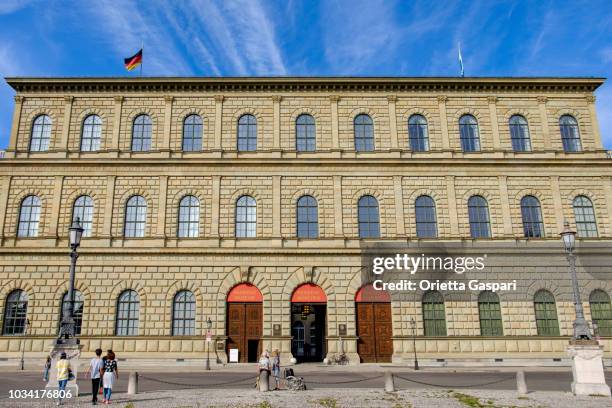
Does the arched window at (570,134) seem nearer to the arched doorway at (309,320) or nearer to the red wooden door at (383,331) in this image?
the red wooden door at (383,331)

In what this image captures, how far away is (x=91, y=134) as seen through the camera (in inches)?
1403

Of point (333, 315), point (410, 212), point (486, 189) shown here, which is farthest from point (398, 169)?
point (333, 315)

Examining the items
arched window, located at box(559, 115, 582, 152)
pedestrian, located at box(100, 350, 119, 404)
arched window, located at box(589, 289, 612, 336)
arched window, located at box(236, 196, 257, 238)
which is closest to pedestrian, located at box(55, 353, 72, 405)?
pedestrian, located at box(100, 350, 119, 404)

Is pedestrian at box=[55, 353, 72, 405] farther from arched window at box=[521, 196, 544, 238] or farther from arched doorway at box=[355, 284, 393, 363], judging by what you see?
arched window at box=[521, 196, 544, 238]

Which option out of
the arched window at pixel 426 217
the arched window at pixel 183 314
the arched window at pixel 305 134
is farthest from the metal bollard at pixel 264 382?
the arched window at pixel 305 134

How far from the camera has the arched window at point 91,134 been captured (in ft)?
116

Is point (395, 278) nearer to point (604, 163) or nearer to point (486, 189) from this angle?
point (486, 189)

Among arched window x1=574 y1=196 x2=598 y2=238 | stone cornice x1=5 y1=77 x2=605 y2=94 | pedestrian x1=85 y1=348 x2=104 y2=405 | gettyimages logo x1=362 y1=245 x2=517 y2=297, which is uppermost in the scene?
stone cornice x1=5 y1=77 x2=605 y2=94

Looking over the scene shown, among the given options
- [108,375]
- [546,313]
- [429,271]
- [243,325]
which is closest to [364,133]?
[429,271]

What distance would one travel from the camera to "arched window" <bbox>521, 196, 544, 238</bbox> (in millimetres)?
34375

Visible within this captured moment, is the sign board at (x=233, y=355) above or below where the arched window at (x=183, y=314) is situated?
below

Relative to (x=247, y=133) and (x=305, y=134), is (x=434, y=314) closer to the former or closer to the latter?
(x=305, y=134)

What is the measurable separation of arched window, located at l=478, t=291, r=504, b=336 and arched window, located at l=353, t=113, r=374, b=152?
41.3 ft

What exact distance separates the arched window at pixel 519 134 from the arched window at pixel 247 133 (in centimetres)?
1853
